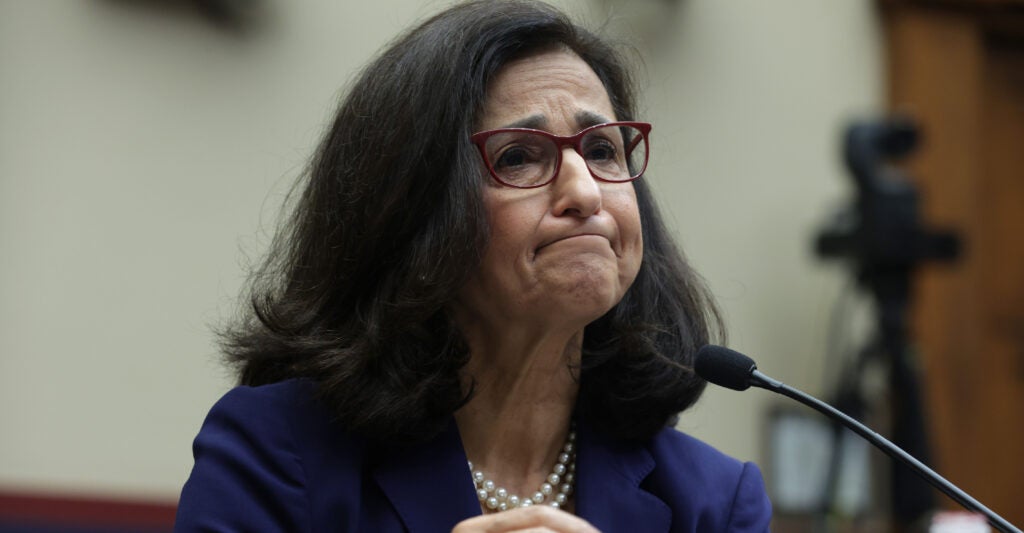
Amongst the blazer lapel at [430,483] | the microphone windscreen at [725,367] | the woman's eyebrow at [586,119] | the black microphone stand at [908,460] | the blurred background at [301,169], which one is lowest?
the blazer lapel at [430,483]

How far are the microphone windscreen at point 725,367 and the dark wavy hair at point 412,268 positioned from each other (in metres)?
0.27

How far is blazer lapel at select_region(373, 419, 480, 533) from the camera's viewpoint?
2166 millimetres

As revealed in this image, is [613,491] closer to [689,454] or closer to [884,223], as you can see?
[689,454]

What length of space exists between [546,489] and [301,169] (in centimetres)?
106

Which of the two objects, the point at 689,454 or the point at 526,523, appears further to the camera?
the point at 689,454

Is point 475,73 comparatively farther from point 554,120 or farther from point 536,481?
point 536,481

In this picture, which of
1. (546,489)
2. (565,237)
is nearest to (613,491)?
(546,489)

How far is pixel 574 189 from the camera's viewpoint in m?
2.16

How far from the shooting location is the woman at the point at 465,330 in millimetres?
2158

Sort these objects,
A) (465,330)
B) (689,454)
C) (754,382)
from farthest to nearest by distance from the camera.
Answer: (689,454) → (465,330) → (754,382)

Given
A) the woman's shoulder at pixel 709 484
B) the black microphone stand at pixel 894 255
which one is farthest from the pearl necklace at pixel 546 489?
the black microphone stand at pixel 894 255

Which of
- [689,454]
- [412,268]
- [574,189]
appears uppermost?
[574,189]

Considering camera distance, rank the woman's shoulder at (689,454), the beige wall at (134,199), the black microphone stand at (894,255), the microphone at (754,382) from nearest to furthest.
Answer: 1. the microphone at (754,382)
2. the woman's shoulder at (689,454)
3. the beige wall at (134,199)
4. the black microphone stand at (894,255)

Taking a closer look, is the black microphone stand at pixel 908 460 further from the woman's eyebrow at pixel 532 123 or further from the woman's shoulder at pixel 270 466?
the woman's shoulder at pixel 270 466
